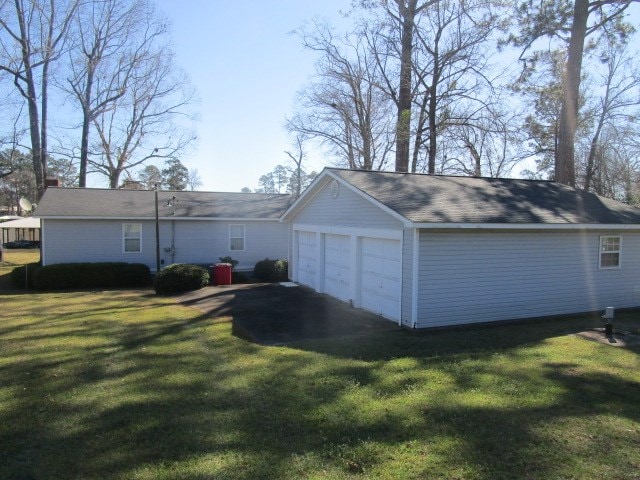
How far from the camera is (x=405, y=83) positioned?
1062 inches

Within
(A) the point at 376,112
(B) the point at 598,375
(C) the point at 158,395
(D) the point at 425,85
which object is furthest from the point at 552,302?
(A) the point at 376,112

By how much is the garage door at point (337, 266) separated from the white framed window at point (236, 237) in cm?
830

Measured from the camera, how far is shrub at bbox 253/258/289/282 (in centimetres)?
2105

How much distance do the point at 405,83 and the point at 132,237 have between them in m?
16.5

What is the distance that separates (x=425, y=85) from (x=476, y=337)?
1997 centimetres

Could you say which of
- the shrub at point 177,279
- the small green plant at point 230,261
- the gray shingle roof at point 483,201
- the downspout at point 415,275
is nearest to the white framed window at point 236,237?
the small green plant at point 230,261

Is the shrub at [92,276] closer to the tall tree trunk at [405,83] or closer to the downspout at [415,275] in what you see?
the downspout at [415,275]

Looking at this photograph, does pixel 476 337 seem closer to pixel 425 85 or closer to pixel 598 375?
pixel 598 375

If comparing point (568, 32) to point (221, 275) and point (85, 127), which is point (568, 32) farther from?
point (85, 127)

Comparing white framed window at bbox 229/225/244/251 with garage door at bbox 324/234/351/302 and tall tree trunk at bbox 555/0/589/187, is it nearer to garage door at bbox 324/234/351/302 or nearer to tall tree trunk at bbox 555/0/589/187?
garage door at bbox 324/234/351/302

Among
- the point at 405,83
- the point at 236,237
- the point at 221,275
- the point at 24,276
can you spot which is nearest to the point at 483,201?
the point at 221,275

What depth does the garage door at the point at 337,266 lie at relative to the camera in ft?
47.0

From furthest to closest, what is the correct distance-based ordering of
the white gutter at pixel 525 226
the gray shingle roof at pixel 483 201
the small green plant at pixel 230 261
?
1. the small green plant at pixel 230 261
2. the gray shingle roof at pixel 483 201
3. the white gutter at pixel 525 226

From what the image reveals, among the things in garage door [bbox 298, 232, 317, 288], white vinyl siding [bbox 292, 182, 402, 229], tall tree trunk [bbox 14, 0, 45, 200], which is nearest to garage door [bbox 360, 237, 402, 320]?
white vinyl siding [bbox 292, 182, 402, 229]
